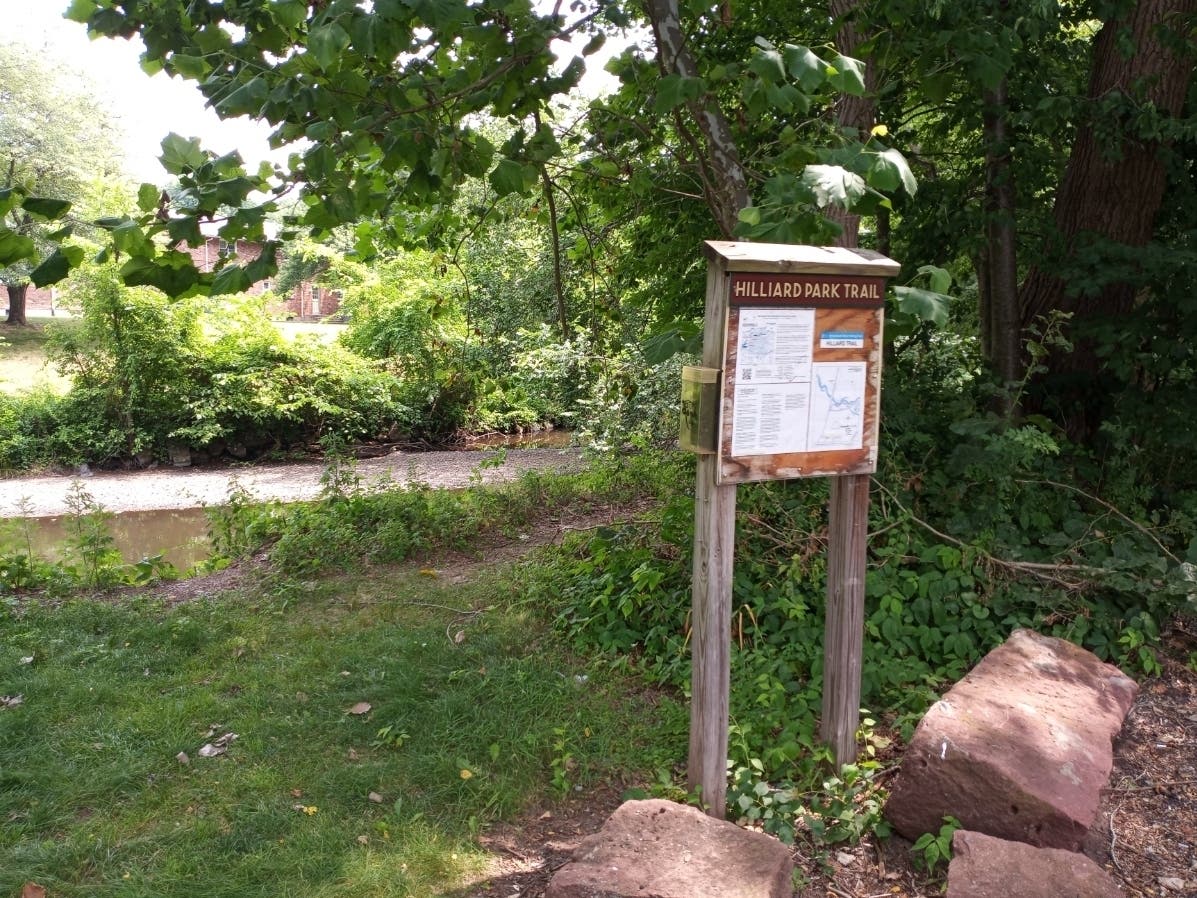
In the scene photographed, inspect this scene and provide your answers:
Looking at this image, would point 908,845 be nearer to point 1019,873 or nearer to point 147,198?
point 1019,873

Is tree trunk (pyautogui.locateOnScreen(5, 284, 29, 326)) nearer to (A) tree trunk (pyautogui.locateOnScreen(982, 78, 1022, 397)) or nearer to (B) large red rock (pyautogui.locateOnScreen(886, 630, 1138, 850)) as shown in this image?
(A) tree trunk (pyautogui.locateOnScreen(982, 78, 1022, 397))

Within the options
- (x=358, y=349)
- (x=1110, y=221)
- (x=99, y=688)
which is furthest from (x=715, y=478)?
(x=358, y=349)

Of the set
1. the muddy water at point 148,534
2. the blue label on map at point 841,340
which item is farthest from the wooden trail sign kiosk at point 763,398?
the muddy water at point 148,534

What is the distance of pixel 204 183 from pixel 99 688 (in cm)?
292

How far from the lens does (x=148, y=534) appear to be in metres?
11.5

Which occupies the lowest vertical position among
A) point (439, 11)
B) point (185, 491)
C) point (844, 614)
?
point (185, 491)

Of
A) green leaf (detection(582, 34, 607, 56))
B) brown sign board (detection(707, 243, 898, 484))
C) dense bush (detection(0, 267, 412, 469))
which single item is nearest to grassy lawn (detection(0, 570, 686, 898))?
brown sign board (detection(707, 243, 898, 484))

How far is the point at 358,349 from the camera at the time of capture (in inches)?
758

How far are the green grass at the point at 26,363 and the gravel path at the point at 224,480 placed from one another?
272 centimetres

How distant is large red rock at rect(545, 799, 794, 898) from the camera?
276cm

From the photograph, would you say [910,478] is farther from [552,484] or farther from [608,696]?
[552,484]

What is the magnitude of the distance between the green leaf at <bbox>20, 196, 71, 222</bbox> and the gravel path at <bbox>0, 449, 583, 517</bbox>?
890 centimetres

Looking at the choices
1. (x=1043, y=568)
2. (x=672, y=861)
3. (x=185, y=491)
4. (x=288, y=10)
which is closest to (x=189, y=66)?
(x=288, y=10)

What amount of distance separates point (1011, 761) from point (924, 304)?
5.46 ft
